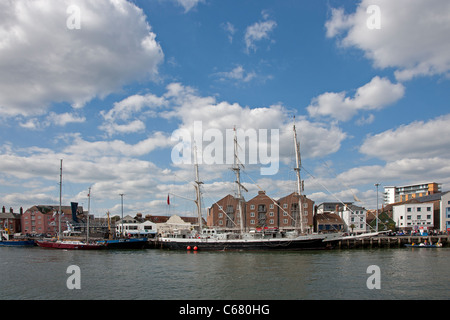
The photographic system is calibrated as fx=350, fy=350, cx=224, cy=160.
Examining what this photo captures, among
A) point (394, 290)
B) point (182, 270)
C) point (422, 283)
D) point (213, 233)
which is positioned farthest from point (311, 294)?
point (213, 233)

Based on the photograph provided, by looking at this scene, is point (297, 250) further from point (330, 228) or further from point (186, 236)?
point (330, 228)

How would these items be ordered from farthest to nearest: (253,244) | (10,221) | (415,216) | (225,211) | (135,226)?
(10,221) < (135,226) < (225,211) < (415,216) < (253,244)

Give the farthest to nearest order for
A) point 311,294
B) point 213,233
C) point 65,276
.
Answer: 1. point 213,233
2. point 65,276
3. point 311,294

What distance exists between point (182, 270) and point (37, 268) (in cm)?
1933

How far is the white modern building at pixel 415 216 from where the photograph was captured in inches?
4240

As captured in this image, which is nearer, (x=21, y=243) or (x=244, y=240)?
(x=244, y=240)

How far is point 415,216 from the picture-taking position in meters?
110

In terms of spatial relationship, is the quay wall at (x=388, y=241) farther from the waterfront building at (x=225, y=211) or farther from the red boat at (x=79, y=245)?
the red boat at (x=79, y=245)

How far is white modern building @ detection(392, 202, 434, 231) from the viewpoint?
10769 centimetres

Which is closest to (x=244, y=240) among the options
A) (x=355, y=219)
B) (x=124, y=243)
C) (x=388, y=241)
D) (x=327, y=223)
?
(x=124, y=243)

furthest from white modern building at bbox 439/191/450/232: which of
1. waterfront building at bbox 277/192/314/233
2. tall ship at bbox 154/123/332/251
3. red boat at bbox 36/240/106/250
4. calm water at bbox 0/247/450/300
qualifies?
red boat at bbox 36/240/106/250

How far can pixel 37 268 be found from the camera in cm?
4522

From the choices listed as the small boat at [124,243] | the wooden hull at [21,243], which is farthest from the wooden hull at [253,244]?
the wooden hull at [21,243]

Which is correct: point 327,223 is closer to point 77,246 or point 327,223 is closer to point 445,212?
point 445,212
